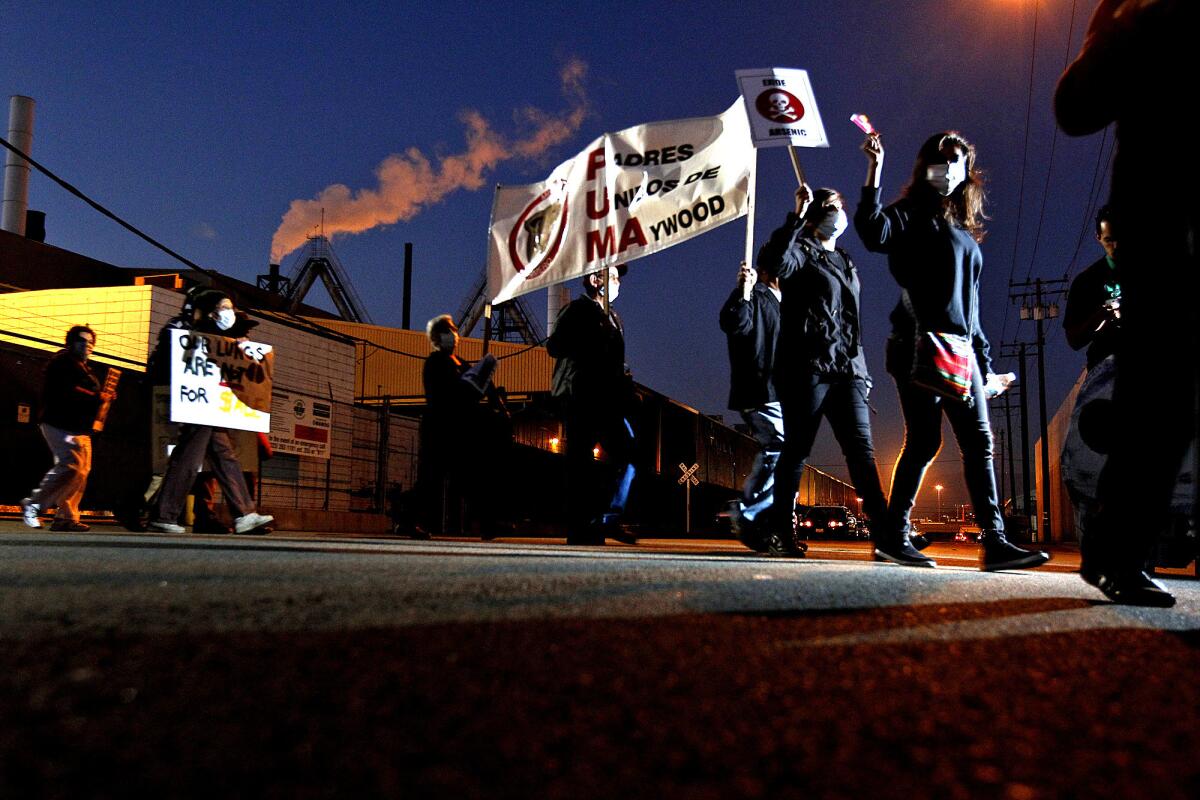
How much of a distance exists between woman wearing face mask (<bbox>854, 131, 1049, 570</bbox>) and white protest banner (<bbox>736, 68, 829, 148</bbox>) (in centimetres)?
232

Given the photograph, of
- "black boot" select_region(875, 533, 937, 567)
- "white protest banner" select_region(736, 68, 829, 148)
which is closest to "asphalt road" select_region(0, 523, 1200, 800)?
"black boot" select_region(875, 533, 937, 567)

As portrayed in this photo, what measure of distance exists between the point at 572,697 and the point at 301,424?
66.1 feet

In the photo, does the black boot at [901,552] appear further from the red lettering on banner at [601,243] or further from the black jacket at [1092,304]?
the red lettering on banner at [601,243]

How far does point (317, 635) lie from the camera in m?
1.40

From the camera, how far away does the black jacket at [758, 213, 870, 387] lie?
4.85 m

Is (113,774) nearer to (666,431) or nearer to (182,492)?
(182,492)

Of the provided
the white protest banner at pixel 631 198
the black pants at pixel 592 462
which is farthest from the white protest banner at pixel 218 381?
the black pants at pixel 592 462

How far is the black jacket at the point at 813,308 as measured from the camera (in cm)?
485

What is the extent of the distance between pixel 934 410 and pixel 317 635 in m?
3.26

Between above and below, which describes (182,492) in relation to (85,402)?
below

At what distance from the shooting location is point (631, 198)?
7.86 meters

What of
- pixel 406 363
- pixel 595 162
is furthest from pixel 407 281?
pixel 595 162

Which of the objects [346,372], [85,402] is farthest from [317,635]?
[346,372]

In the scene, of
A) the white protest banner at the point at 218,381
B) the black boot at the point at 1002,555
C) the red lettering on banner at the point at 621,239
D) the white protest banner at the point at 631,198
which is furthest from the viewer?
the red lettering on banner at the point at 621,239
